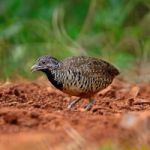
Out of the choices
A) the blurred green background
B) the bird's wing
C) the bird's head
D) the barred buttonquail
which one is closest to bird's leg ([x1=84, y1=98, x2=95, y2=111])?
the barred buttonquail

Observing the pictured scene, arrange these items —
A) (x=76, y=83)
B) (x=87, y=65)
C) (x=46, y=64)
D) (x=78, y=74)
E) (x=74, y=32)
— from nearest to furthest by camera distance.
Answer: (x=76, y=83) < (x=78, y=74) < (x=87, y=65) < (x=46, y=64) < (x=74, y=32)

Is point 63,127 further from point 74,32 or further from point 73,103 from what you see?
point 74,32

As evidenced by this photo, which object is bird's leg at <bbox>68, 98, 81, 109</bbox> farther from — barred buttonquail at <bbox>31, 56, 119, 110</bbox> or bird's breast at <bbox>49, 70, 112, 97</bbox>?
bird's breast at <bbox>49, 70, 112, 97</bbox>

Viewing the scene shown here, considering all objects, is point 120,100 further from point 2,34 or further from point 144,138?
point 2,34

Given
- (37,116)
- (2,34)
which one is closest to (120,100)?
(37,116)

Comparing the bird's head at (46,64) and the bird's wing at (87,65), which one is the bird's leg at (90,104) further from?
the bird's head at (46,64)

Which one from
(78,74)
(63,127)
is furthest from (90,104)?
(63,127)
